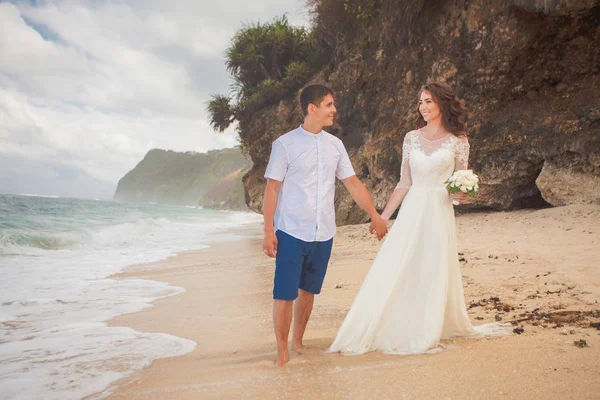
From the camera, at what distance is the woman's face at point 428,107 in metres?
3.72

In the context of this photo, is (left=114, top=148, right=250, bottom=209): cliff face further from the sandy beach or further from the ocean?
the sandy beach

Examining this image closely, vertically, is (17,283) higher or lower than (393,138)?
lower

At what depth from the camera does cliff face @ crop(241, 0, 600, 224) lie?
9.12 metres

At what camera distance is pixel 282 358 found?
3.16 m

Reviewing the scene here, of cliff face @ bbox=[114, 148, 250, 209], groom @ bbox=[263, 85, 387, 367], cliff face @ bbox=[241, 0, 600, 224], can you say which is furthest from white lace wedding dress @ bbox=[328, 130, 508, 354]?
cliff face @ bbox=[114, 148, 250, 209]

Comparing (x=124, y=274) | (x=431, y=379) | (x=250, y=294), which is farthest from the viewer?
(x=124, y=274)

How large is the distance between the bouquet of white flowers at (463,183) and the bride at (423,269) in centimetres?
9

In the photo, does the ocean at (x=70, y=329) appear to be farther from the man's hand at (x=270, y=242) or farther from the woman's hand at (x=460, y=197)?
the woman's hand at (x=460, y=197)

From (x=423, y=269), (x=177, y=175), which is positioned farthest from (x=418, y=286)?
(x=177, y=175)

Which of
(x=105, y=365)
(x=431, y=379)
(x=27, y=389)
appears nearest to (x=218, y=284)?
(x=105, y=365)

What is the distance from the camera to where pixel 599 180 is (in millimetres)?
8789

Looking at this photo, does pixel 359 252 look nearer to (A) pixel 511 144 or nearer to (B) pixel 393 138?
(A) pixel 511 144

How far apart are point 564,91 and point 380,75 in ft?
17.4

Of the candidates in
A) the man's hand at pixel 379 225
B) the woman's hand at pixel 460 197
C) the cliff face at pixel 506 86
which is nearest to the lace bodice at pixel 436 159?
the woman's hand at pixel 460 197
